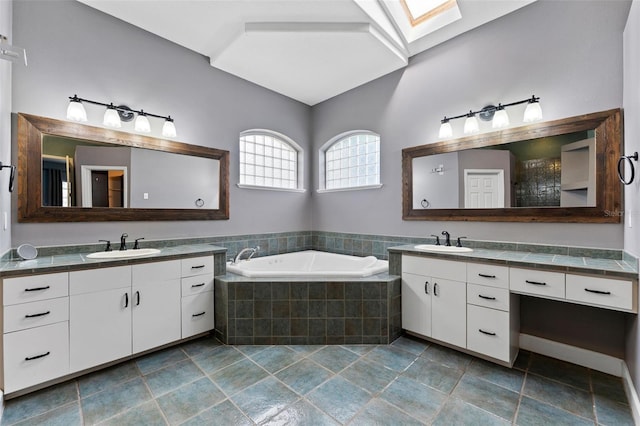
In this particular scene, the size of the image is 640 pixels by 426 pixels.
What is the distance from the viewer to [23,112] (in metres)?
2.19

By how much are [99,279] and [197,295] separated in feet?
2.50

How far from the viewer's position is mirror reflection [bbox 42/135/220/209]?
7.66ft

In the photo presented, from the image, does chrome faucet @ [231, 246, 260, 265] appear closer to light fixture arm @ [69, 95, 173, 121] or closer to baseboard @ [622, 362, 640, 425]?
light fixture arm @ [69, 95, 173, 121]

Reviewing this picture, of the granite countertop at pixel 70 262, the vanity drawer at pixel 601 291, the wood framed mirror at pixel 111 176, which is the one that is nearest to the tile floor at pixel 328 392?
the vanity drawer at pixel 601 291

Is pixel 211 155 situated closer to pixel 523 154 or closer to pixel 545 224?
pixel 523 154

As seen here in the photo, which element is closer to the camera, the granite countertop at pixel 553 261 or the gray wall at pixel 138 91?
the granite countertop at pixel 553 261

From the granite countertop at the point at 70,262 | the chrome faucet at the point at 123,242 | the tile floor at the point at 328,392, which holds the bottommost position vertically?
the tile floor at the point at 328,392

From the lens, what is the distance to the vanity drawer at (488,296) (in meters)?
2.12

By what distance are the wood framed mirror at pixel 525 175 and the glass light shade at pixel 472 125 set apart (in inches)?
3.1

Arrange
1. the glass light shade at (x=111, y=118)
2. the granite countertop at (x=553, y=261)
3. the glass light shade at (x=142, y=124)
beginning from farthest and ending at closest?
the glass light shade at (x=142, y=124)
the glass light shade at (x=111, y=118)
the granite countertop at (x=553, y=261)

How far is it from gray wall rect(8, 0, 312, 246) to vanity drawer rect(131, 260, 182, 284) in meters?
0.60

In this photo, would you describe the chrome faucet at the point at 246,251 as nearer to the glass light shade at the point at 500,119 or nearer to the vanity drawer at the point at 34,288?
the vanity drawer at the point at 34,288

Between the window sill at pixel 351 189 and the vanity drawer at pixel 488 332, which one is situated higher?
the window sill at pixel 351 189

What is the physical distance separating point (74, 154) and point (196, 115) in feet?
3.82
